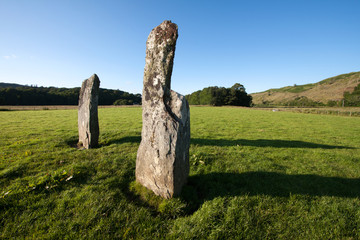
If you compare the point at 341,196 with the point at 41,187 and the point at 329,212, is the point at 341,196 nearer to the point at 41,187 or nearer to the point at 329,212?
the point at 329,212

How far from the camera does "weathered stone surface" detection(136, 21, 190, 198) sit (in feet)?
10.8

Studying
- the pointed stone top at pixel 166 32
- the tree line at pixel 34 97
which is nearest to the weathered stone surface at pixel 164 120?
the pointed stone top at pixel 166 32

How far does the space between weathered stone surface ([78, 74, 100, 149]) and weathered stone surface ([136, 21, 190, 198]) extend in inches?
179

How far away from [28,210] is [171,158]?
9.76 ft

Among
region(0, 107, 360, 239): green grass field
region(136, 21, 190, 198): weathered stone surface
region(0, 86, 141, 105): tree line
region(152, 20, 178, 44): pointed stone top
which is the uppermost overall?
region(0, 86, 141, 105): tree line

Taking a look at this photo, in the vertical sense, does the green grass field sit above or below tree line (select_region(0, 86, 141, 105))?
below

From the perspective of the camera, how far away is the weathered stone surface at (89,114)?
22.7 feet

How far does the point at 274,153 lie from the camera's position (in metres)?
7.05

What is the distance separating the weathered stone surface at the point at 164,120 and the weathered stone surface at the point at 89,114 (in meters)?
4.54

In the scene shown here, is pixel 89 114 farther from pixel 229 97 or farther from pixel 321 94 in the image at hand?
pixel 321 94

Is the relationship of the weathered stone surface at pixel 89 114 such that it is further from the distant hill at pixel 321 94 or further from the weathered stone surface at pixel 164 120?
the distant hill at pixel 321 94

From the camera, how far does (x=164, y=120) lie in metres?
3.35

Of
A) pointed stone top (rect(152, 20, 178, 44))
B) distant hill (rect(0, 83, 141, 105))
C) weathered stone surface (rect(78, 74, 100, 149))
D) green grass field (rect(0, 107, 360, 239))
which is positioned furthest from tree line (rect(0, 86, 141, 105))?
pointed stone top (rect(152, 20, 178, 44))

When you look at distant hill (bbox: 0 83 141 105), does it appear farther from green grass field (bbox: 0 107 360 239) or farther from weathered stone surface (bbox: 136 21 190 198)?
weathered stone surface (bbox: 136 21 190 198)
